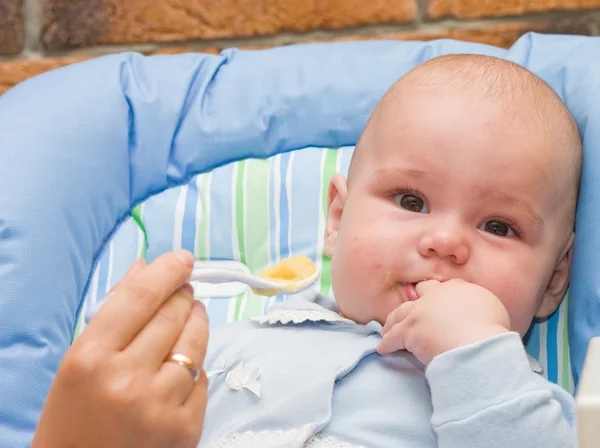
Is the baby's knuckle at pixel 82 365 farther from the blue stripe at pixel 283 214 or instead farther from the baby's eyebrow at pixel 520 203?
the blue stripe at pixel 283 214

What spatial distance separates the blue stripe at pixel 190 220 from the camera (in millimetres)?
1333

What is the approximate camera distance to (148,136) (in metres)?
1.37

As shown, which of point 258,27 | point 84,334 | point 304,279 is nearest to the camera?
point 84,334

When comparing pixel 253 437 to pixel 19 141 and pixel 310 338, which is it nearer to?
pixel 310 338

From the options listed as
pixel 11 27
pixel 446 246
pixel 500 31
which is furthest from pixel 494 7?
pixel 11 27

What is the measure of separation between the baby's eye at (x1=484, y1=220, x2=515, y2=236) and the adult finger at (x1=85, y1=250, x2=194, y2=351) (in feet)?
1.43

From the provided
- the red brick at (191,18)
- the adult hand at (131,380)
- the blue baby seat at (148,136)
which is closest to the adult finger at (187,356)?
the adult hand at (131,380)

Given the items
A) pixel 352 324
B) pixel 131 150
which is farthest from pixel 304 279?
pixel 131 150

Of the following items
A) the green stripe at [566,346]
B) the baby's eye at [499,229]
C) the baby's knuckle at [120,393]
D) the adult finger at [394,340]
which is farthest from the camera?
the green stripe at [566,346]

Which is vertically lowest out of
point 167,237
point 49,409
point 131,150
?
point 167,237

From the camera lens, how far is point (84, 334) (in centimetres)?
67

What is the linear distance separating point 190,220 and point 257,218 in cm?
10

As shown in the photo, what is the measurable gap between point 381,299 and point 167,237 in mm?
462

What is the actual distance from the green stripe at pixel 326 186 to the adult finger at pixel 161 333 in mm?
560
